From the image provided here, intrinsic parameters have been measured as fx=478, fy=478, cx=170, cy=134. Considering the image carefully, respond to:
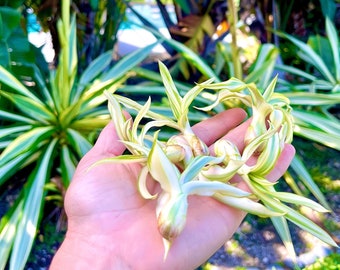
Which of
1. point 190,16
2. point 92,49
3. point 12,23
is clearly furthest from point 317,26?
point 12,23

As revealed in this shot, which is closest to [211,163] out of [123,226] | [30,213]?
[123,226]

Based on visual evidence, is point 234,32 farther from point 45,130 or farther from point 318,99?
point 45,130

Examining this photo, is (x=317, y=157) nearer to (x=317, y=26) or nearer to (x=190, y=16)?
(x=190, y=16)

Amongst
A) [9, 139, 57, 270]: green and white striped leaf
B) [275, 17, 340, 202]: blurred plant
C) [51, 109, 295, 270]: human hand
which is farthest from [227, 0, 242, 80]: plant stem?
[51, 109, 295, 270]: human hand

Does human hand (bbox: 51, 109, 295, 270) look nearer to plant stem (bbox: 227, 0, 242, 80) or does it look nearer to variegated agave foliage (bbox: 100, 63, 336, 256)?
variegated agave foliage (bbox: 100, 63, 336, 256)

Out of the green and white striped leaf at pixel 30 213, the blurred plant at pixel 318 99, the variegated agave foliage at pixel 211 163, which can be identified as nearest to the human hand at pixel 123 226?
the variegated agave foliage at pixel 211 163

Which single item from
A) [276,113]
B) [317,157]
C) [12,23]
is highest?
[12,23]
